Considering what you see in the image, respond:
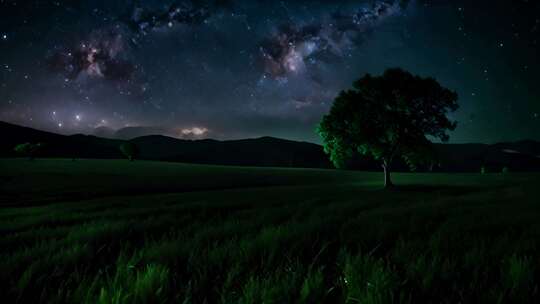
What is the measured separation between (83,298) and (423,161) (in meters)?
28.0

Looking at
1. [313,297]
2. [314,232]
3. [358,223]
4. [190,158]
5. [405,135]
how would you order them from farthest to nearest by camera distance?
[190,158] → [405,135] → [358,223] → [314,232] → [313,297]

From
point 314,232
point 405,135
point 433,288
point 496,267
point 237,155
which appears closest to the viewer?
point 433,288

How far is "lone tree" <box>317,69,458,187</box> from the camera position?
23.4m

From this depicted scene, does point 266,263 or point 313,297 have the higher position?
point 313,297

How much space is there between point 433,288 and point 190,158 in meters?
190

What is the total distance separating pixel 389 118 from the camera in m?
23.6

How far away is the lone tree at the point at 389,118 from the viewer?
23.4 metres

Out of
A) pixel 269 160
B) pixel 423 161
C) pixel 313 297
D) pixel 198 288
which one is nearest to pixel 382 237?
pixel 313 297

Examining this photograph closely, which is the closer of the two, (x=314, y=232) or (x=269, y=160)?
(x=314, y=232)

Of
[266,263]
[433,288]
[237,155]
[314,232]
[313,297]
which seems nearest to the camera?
[313,297]

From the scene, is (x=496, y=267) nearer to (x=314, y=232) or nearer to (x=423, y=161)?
(x=314, y=232)

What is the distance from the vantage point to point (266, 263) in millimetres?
2355

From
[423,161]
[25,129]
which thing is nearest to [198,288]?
[423,161]

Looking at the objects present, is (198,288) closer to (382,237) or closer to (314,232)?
(314,232)
